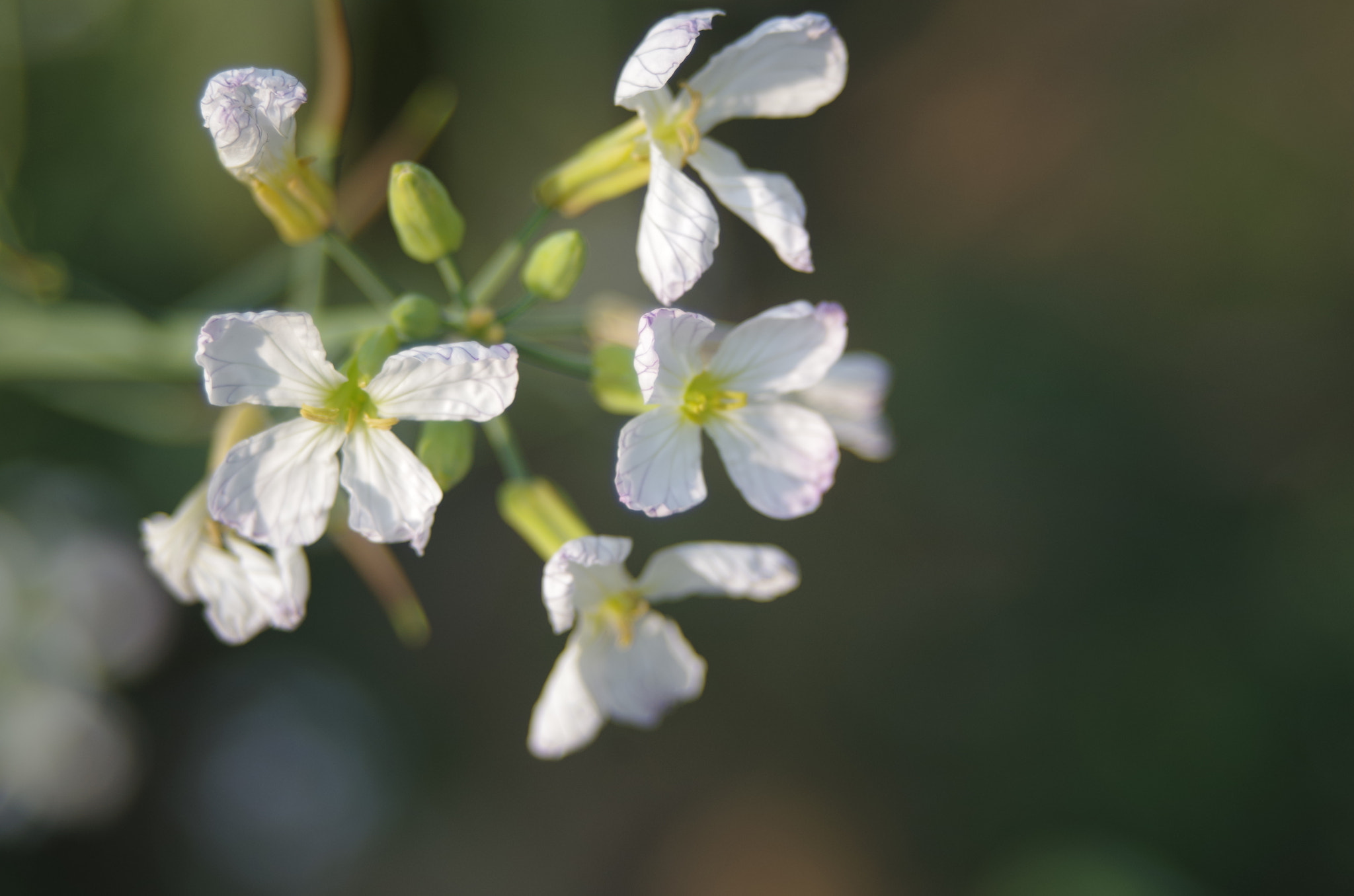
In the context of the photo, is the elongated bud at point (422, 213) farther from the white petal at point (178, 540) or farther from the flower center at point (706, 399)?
the white petal at point (178, 540)

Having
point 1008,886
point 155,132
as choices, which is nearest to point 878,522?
point 1008,886

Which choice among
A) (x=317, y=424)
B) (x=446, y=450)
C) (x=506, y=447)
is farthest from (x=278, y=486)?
(x=506, y=447)

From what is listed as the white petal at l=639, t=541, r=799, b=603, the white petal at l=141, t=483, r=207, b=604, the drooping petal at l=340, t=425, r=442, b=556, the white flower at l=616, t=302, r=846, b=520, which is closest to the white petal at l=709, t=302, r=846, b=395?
the white flower at l=616, t=302, r=846, b=520

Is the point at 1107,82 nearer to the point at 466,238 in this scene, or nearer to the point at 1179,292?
the point at 1179,292

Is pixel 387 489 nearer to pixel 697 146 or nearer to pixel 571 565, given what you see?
pixel 571 565

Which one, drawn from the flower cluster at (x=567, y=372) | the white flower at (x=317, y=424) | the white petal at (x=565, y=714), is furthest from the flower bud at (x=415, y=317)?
the white petal at (x=565, y=714)

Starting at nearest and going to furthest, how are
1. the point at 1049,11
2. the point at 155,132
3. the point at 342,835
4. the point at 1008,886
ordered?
1. the point at 155,132
2. the point at 1008,886
3. the point at 342,835
4. the point at 1049,11
